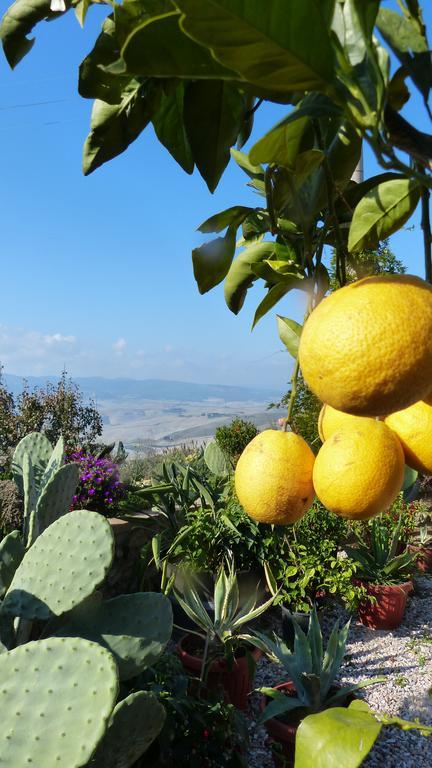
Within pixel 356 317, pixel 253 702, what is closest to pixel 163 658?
pixel 253 702

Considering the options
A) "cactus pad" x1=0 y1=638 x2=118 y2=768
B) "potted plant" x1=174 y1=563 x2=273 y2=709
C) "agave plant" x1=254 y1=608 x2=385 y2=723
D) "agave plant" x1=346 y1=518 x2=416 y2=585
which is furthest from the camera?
"agave plant" x1=346 y1=518 x2=416 y2=585

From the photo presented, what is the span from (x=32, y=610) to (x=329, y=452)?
1.15m

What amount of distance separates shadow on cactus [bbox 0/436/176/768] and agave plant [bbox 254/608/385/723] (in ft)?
3.88

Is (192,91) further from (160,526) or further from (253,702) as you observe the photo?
(160,526)

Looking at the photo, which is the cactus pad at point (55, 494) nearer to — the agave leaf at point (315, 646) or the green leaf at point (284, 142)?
the agave leaf at point (315, 646)

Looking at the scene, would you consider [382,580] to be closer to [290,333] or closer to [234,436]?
[234,436]

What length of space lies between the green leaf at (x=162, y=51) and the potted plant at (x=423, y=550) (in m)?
5.10

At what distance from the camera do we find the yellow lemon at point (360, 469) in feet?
1.76

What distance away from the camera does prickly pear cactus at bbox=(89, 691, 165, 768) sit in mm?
1476

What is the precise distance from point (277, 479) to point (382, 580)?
13.0 feet

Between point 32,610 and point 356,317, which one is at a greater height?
point 356,317

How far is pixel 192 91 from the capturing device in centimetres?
50

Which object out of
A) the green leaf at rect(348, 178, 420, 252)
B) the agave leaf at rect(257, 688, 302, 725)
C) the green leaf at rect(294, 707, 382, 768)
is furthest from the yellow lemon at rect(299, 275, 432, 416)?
the agave leaf at rect(257, 688, 302, 725)

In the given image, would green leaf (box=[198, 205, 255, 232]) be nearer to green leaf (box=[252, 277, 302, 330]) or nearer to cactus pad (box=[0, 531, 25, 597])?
green leaf (box=[252, 277, 302, 330])
